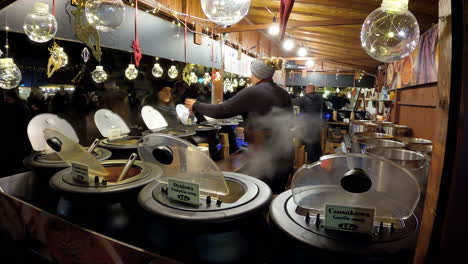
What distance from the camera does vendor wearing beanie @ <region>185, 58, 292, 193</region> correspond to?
7.86ft

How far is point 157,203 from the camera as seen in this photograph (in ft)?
3.72

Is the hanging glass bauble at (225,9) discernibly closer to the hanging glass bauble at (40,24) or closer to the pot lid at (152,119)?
the hanging glass bauble at (40,24)

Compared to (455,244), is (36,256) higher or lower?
lower

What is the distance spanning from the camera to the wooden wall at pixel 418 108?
4152mm

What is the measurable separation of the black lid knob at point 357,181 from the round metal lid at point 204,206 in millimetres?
401

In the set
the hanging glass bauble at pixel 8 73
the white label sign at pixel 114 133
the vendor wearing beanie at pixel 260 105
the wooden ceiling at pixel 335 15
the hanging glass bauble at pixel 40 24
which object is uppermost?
the wooden ceiling at pixel 335 15

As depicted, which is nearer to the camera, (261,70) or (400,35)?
(400,35)

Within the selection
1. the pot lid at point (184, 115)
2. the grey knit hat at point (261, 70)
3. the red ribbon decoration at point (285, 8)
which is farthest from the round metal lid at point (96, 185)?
the pot lid at point (184, 115)

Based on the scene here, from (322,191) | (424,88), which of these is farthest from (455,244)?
(424,88)

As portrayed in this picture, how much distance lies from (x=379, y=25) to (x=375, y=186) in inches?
43.7

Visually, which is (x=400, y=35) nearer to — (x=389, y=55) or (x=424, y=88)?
(x=389, y=55)

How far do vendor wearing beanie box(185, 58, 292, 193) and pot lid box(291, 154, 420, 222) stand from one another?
1445 millimetres

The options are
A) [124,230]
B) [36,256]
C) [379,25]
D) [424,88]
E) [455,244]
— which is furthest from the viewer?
[424,88]

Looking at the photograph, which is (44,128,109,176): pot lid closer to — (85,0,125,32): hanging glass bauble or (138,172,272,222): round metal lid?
(138,172,272,222): round metal lid
